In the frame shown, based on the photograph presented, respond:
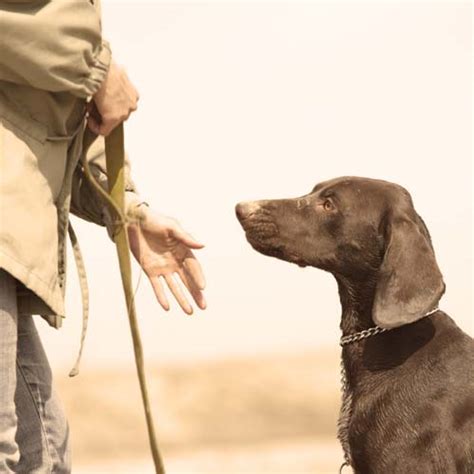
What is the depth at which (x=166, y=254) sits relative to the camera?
393 centimetres

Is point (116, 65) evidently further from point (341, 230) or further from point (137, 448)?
point (137, 448)

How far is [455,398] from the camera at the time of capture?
12.9 ft

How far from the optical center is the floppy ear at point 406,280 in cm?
396

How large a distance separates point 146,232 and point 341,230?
2.48ft

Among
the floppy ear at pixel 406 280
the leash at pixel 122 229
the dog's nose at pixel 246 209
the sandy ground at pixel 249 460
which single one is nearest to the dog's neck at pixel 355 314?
the floppy ear at pixel 406 280

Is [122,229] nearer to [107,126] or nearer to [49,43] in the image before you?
[107,126]

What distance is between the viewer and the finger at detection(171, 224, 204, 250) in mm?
3852

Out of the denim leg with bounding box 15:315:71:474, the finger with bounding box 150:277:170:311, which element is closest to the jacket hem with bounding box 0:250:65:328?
the denim leg with bounding box 15:315:71:474

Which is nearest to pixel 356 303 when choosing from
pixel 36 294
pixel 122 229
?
pixel 122 229

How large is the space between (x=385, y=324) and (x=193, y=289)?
25.8 inches

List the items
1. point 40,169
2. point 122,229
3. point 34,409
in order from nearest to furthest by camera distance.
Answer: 1. point 40,169
2. point 34,409
3. point 122,229

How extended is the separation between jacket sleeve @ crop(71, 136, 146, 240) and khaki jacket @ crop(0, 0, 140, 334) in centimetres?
34

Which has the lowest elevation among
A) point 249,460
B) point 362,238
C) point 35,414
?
point 249,460

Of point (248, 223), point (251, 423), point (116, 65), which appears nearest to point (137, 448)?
point (251, 423)
